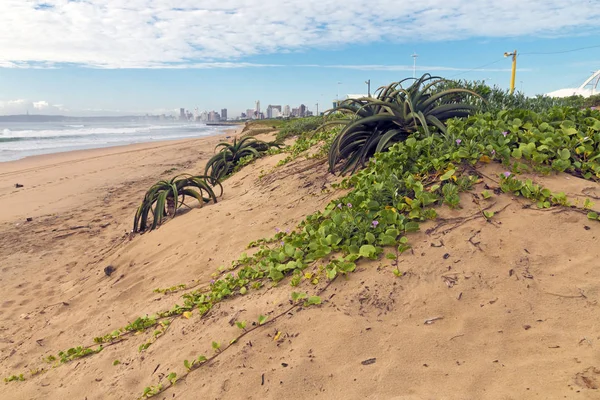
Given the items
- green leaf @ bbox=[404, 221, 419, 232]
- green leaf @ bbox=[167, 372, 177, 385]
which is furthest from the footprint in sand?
green leaf @ bbox=[404, 221, 419, 232]

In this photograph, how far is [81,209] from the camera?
7.41 metres

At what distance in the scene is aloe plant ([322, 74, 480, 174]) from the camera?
4.03 meters

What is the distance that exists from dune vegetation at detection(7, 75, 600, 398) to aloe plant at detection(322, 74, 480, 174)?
0.05ft

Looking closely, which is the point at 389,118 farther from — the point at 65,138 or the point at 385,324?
the point at 65,138

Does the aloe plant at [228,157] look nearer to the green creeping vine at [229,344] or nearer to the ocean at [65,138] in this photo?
the green creeping vine at [229,344]

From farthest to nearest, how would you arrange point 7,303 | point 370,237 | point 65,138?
1. point 65,138
2. point 7,303
3. point 370,237

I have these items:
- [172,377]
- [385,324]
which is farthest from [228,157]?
[385,324]

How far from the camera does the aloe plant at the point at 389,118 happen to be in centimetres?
403

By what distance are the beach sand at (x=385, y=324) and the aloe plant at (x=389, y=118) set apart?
64 centimetres

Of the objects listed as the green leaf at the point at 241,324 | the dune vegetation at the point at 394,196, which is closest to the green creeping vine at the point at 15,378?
the dune vegetation at the point at 394,196

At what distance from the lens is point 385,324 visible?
2148 mm

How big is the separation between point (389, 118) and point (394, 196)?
56.2 inches

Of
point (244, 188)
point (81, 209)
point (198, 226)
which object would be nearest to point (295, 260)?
point (198, 226)

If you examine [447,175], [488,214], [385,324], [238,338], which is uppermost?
[447,175]
